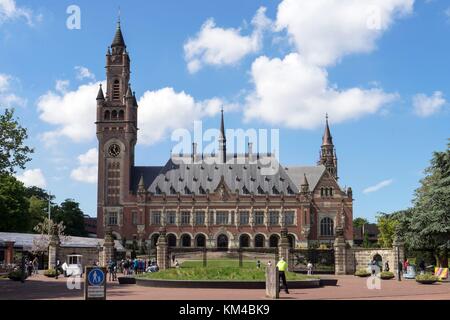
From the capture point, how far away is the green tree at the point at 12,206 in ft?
244

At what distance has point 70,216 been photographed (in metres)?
106

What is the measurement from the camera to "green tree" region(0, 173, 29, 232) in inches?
2932

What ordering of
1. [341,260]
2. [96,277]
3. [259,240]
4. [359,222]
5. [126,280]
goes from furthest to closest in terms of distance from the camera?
1. [359,222]
2. [259,240]
3. [341,260]
4. [126,280]
5. [96,277]

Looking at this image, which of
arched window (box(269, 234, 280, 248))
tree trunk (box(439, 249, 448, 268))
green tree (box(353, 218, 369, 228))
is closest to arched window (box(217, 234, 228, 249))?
arched window (box(269, 234, 280, 248))

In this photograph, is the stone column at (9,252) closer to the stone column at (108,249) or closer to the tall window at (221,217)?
the stone column at (108,249)

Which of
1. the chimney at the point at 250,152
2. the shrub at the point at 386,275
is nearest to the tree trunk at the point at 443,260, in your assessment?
the shrub at the point at 386,275

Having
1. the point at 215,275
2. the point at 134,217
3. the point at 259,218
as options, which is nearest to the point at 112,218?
the point at 134,217

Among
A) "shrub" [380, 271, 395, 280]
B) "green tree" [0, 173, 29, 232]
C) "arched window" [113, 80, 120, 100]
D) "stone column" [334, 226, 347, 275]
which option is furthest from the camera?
"arched window" [113, 80, 120, 100]

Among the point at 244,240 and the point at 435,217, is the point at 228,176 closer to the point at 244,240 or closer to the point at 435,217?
the point at 244,240

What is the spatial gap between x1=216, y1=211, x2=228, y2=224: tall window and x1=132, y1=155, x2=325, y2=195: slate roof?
12.9ft

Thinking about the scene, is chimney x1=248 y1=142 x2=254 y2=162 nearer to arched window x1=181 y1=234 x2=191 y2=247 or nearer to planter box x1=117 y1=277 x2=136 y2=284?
arched window x1=181 y1=234 x2=191 y2=247

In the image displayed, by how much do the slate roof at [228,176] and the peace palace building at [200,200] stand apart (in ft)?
0.55

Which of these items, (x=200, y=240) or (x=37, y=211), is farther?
(x=37, y=211)

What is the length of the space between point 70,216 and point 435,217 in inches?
2960
